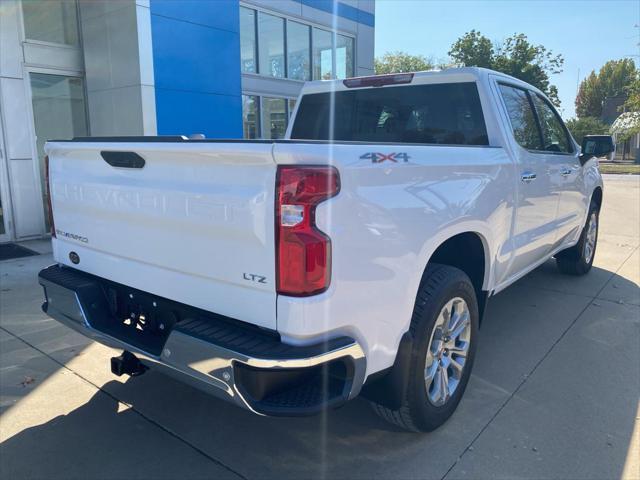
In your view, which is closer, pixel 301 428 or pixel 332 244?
pixel 332 244

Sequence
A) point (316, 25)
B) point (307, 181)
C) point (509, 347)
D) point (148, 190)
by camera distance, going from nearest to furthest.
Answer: point (307, 181)
point (148, 190)
point (509, 347)
point (316, 25)

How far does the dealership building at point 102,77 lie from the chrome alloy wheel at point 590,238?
652 centimetres

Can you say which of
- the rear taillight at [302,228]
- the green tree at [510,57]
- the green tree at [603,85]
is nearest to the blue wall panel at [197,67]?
the rear taillight at [302,228]

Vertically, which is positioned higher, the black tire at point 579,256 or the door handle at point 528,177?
the door handle at point 528,177

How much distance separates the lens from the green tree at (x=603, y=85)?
65125 millimetres

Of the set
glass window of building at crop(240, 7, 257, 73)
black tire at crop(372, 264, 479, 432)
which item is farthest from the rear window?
glass window of building at crop(240, 7, 257, 73)

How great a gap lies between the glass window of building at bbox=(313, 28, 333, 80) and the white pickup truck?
11059mm

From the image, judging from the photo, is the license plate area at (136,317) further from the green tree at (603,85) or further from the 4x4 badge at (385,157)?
the green tree at (603,85)

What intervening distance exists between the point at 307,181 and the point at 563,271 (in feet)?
17.2

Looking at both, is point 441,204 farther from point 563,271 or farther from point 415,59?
point 415,59

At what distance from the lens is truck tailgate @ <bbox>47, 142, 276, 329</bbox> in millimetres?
2160

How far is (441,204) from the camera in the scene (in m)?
2.72

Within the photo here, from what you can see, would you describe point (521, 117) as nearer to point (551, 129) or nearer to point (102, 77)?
point (551, 129)

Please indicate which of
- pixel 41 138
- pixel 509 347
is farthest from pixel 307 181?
pixel 41 138
